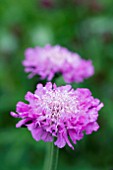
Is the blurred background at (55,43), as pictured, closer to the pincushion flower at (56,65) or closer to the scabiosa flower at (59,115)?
the pincushion flower at (56,65)

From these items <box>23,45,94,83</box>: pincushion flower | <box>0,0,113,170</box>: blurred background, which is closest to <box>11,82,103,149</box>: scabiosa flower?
<box>23,45,94,83</box>: pincushion flower

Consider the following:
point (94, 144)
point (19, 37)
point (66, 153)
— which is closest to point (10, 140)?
point (66, 153)

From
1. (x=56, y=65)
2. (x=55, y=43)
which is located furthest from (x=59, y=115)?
(x=55, y=43)

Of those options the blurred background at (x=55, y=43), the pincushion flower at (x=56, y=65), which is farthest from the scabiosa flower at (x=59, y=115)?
the blurred background at (x=55, y=43)

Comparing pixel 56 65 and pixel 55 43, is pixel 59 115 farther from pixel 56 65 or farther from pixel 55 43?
pixel 55 43

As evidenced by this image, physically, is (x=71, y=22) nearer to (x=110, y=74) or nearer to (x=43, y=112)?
(x=110, y=74)

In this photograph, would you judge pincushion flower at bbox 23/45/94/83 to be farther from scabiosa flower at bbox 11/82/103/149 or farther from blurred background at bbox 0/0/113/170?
scabiosa flower at bbox 11/82/103/149
